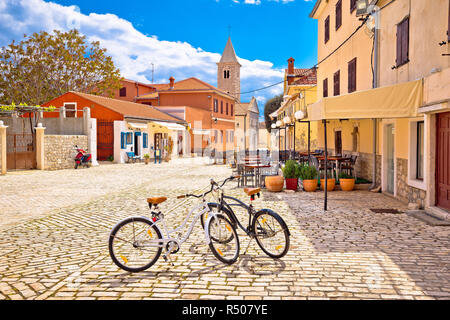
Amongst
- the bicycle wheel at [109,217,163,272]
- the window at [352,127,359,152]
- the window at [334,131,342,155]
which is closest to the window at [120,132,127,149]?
the window at [334,131,342,155]

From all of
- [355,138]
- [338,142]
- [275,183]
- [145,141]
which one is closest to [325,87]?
[338,142]

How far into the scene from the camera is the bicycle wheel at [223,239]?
4855mm

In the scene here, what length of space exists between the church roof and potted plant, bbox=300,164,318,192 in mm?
57482

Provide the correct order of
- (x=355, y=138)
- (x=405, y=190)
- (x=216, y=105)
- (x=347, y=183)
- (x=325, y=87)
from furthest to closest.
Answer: (x=216, y=105), (x=325, y=87), (x=355, y=138), (x=347, y=183), (x=405, y=190)

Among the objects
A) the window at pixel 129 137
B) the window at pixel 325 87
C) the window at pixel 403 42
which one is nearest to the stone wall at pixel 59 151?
the window at pixel 129 137

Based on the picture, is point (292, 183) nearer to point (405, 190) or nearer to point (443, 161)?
point (405, 190)

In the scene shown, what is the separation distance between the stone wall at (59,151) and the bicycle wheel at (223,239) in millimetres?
17280

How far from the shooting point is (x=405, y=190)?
949cm

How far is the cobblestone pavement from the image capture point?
402 centimetres

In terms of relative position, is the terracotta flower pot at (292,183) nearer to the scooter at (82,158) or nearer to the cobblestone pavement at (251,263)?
the cobblestone pavement at (251,263)

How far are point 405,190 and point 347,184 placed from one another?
7.40 feet

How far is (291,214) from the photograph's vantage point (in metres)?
8.15

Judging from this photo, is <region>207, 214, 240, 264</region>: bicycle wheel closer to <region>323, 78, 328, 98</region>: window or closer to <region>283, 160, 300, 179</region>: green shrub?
<region>283, 160, 300, 179</region>: green shrub
